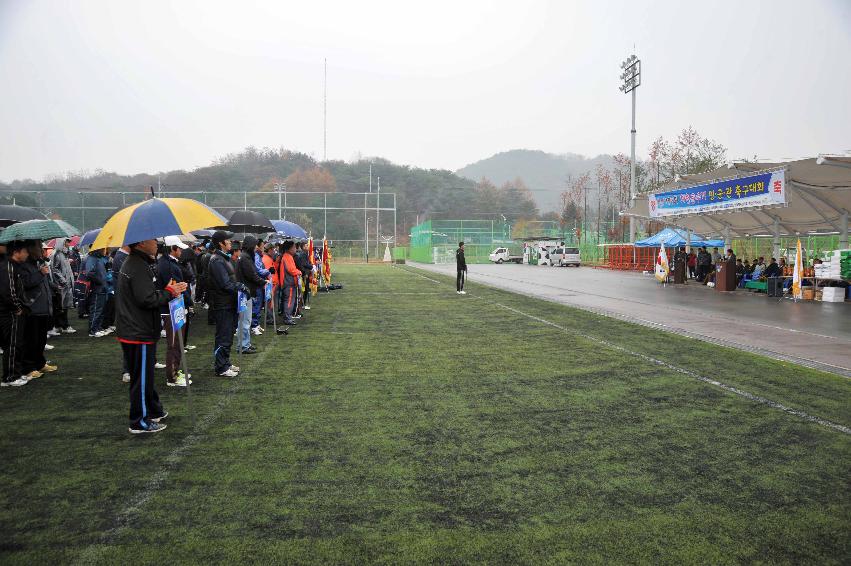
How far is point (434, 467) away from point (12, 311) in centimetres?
580

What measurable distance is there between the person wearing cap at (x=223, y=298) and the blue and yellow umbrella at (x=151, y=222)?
6.52ft

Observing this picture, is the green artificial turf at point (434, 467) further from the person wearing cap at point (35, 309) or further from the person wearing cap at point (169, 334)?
the person wearing cap at point (35, 309)

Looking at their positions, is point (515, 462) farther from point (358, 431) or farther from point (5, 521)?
point (5, 521)

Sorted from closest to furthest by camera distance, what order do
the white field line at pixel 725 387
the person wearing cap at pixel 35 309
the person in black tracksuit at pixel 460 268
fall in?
the white field line at pixel 725 387 → the person wearing cap at pixel 35 309 → the person in black tracksuit at pixel 460 268

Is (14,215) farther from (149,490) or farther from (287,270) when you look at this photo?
(149,490)

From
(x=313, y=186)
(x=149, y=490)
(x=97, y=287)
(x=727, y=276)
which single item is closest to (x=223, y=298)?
(x=149, y=490)

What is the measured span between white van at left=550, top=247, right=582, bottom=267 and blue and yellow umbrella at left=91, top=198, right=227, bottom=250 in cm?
4582

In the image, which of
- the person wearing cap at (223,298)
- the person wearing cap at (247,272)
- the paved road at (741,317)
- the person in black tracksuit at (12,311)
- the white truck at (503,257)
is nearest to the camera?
the person in black tracksuit at (12,311)

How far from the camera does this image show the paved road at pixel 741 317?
9742mm

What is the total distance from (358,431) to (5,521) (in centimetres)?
264

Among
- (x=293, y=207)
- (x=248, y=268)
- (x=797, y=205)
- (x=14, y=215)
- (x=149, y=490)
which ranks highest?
(x=293, y=207)

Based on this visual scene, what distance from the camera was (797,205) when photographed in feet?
68.5

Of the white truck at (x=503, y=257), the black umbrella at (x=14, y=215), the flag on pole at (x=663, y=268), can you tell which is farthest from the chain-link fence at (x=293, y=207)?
the black umbrella at (x=14, y=215)

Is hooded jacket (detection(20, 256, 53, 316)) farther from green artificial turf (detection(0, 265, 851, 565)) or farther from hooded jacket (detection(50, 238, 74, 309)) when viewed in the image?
hooded jacket (detection(50, 238, 74, 309))
